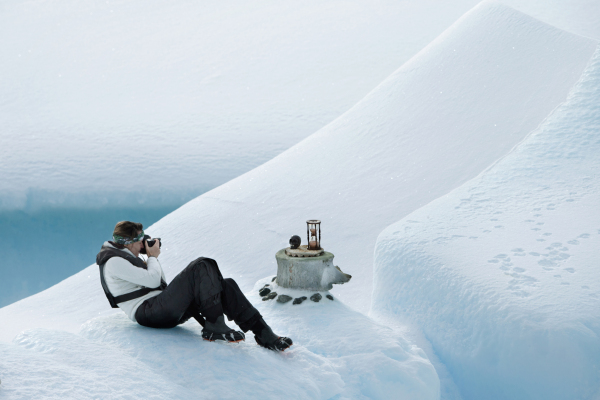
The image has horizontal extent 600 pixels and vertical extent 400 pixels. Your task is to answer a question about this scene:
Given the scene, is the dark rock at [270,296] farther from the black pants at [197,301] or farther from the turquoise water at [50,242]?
the turquoise water at [50,242]

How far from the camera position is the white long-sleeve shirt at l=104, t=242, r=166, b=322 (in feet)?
9.03

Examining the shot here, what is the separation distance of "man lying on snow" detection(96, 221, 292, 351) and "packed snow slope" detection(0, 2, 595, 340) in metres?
2.26

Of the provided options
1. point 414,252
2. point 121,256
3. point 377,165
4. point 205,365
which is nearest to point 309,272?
point 414,252

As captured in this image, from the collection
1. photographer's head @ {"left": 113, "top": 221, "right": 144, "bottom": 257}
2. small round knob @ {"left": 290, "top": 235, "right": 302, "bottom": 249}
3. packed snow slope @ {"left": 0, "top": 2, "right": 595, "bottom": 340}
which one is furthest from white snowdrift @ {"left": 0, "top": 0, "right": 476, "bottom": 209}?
photographer's head @ {"left": 113, "top": 221, "right": 144, "bottom": 257}

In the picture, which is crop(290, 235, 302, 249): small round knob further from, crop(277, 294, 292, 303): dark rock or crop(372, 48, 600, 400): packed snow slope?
crop(372, 48, 600, 400): packed snow slope

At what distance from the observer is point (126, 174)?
12.7 meters

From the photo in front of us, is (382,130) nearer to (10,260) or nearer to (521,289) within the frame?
(521,289)

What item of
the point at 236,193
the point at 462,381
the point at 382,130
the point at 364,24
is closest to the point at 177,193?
the point at 236,193

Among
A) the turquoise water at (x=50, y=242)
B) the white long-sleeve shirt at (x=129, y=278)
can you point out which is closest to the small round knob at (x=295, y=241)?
the white long-sleeve shirt at (x=129, y=278)

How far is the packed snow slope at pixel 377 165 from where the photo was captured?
239 inches

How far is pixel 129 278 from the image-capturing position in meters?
2.78

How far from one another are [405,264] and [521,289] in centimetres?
92

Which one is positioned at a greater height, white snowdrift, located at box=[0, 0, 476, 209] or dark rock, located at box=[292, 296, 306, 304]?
white snowdrift, located at box=[0, 0, 476, 209]

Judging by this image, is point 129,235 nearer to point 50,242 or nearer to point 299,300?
point 299,300
